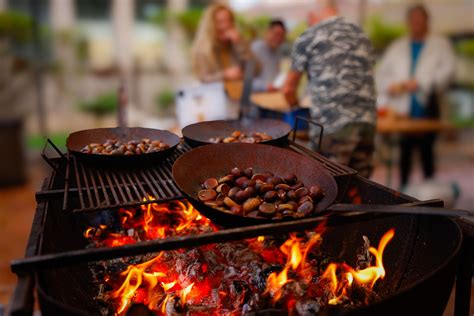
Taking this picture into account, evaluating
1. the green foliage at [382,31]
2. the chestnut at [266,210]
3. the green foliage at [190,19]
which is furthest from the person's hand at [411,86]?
the green foliage at [190,19]

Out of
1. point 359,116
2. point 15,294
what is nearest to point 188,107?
point 359,116

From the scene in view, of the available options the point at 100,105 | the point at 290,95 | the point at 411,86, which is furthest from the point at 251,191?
the point at 100,105

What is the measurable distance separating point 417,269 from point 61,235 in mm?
1659

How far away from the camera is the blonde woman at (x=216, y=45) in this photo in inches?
188

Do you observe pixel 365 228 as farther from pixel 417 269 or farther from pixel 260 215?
pixel 260 215

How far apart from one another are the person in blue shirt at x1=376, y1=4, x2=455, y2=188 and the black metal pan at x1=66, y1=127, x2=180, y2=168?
136 inches

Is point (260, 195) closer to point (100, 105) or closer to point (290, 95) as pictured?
point (290, 95)

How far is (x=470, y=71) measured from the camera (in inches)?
359

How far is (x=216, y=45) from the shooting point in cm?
486

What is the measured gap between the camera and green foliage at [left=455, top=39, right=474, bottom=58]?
8.77 meters

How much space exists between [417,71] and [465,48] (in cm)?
444

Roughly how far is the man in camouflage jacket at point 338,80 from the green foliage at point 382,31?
561 cm

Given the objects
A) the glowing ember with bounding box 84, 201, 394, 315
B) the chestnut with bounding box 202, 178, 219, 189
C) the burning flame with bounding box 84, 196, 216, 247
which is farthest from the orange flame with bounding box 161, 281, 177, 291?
the chestnut with bounding box 202, 178, 219, 189

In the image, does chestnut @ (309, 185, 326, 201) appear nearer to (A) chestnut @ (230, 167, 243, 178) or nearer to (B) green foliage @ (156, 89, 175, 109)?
(A) chestnut @ (230, 167, 243, 178)
